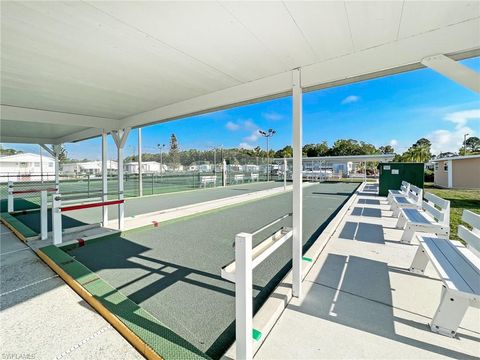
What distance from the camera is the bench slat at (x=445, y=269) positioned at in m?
1.82

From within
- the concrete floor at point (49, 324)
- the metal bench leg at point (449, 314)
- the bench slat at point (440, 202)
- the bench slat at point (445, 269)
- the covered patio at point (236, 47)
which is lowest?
the concrete floor at point (49, 324)

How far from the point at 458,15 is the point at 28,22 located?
3.06m

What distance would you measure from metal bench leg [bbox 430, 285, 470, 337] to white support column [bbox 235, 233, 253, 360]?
5.31 feet

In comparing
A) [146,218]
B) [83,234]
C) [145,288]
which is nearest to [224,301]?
[145,288]

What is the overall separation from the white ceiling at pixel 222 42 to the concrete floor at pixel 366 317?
7.39 feet

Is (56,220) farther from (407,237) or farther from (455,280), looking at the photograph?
(407,237)

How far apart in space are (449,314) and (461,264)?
21.4 inches

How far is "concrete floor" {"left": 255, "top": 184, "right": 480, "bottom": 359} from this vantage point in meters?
1.77

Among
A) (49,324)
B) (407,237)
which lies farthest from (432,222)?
(49,324)

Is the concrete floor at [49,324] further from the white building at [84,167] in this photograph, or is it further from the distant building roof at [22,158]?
the distant building roof at [22,158]

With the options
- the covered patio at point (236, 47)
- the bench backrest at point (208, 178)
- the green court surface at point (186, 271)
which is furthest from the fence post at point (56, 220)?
the bench backrest at point (208, 178)

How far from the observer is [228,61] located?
89.7 inches

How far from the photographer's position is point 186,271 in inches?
124

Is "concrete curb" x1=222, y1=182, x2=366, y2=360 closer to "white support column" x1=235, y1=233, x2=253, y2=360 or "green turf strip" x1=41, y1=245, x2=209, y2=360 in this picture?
"white support column" x1=235, y1=233, x2=253, y2=360
